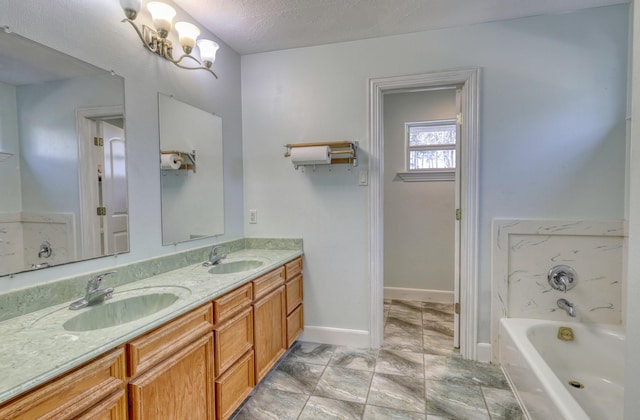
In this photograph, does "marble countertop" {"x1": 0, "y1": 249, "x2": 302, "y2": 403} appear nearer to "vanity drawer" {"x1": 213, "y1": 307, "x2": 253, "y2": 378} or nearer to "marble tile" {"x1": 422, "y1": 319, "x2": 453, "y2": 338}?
"vanity drawer" {"x1": 213, "y1": 307, "x2": 253, "y2": 378}

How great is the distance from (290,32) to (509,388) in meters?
2.78

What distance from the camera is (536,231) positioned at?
2.15 meters

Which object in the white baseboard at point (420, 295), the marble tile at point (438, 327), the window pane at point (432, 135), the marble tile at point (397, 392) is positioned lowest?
the marble tile at point (397, 392)

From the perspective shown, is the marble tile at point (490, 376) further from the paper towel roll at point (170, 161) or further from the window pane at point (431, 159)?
the paper towel roll at point (170, 161)

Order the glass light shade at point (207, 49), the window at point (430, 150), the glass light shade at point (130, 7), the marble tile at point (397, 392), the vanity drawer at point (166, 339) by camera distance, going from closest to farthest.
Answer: the vanity drawer at point (166, 339) → the glass light shade at point (130, 7) → the marble tile at point (397, 392) → the glass light shade at point (207, 49) → the window at point (430, 150)

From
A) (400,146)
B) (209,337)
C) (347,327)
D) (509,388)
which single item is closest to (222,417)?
(209,337)

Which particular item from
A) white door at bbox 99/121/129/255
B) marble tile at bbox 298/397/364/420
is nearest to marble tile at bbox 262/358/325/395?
marble tile at bbox 298/397/364/420

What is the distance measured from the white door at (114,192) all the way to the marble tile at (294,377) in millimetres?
1235

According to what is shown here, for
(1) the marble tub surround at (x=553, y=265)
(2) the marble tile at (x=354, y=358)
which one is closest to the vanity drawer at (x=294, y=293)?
(2) the marble tile at (x=354, y=358)

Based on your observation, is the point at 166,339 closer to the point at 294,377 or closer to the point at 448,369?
the point at 294,377

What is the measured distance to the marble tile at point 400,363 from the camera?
85.4 inches

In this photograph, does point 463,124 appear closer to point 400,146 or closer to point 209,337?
point 400,146

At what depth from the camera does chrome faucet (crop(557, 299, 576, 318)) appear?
2.04 m

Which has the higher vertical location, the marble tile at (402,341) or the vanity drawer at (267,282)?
the vanity drawer at (267,282)
